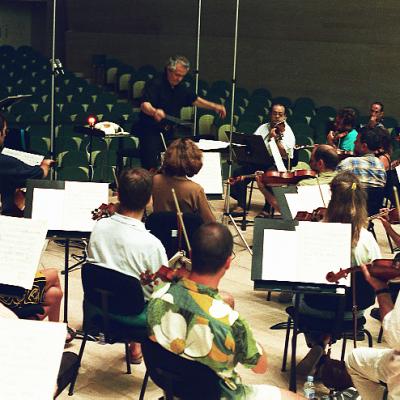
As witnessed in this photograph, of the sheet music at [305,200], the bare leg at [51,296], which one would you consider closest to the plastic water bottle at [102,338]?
the bare leg at [51,296]

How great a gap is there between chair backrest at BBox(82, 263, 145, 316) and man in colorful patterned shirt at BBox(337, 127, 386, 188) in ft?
10.4

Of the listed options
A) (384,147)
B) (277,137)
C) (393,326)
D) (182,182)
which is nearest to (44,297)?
(182,182)

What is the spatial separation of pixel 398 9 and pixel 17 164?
406 inches

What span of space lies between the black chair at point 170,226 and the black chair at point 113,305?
935mm

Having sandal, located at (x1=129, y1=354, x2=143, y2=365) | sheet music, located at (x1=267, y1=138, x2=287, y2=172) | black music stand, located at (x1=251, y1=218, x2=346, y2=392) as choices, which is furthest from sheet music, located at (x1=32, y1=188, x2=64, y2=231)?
sheet music, located at (x1=267, y1=138, x2=287, y2=172)

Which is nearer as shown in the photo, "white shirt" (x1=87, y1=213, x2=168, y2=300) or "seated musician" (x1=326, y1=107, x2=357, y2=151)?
"white shirt" (x1=87, y1=213, x2=168, y2=300)

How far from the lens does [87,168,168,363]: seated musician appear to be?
15.5ft

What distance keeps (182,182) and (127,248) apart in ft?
4.86

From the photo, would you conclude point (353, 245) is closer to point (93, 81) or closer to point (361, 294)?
point (361, 294)

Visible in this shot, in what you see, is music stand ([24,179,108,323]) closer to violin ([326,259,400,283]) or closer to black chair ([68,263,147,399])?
black chair ([68,263,147,399])

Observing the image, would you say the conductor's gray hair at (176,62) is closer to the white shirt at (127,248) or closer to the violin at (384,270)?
the white shirt at (127,248)

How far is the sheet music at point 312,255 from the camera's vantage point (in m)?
4.64

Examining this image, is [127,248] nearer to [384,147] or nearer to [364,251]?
[364,251]

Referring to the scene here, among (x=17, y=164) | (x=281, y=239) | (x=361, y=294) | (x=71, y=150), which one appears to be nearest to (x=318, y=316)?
(x=361, y=294)
